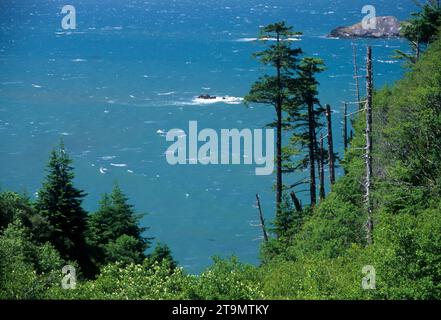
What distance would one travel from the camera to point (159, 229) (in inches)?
2475

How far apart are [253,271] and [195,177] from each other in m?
48.5

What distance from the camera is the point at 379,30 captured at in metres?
128

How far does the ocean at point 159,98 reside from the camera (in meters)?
66.1

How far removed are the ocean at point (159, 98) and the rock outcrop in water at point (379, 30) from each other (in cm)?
181

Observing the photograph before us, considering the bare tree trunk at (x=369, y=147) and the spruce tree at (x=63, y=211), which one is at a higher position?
the bare tree trunk at (x=369, y=147)

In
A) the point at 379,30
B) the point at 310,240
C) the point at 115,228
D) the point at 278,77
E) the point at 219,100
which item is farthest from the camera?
the point at 379,30

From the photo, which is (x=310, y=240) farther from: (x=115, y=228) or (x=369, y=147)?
(x=115, y=228)

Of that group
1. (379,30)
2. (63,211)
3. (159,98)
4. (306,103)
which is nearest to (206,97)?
(159,98)

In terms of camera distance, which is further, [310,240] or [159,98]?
[159,98]

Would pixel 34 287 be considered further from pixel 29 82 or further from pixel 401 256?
pixel 29 82

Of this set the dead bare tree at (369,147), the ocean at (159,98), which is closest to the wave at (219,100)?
the ocean at (159,98)

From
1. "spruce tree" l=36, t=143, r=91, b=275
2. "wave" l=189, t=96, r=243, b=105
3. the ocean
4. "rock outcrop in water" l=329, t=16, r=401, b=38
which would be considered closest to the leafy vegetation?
"spruce tree" l=36, t=143, r=91, b=275

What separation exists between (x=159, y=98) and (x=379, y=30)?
51.3 metres

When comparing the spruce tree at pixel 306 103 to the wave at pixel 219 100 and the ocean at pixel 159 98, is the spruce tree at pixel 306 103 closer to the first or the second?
the ocean at pixel 159 98
